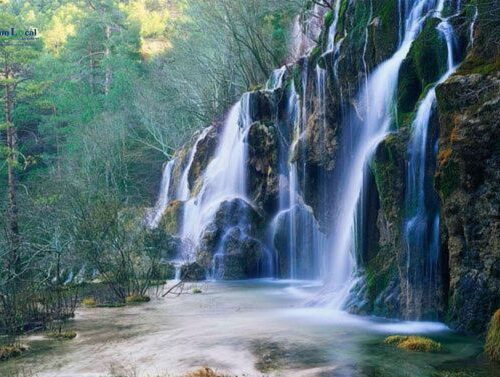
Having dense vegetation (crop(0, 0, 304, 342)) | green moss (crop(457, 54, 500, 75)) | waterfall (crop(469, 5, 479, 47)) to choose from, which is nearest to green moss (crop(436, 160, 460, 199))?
green moss (crop(457, 54, 500, 75))

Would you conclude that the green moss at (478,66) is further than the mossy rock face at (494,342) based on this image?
Yes

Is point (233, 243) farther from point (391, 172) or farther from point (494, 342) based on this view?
point (494, 342)

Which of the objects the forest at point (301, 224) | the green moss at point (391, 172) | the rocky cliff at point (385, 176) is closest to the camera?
the forest at point (301, 224)

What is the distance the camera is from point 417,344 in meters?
9.20

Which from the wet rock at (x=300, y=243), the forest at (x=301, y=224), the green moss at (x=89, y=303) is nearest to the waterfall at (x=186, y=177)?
the forest at (x=301, y=224)

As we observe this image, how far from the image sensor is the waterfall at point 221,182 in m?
25.8

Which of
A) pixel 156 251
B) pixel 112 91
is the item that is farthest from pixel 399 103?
pixel 112 91

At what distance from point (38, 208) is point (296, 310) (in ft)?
29.3

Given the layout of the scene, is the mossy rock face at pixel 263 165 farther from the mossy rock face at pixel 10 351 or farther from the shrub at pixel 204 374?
the shrub at pixel 204 374

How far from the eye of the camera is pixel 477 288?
1014 centimetres

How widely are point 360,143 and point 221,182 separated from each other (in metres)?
11.5

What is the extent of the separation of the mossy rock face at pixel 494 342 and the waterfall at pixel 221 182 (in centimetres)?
1654

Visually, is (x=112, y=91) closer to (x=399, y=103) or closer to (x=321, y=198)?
(x=321, y=198)

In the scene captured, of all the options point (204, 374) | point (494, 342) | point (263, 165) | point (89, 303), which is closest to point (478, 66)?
point (494, 342)
